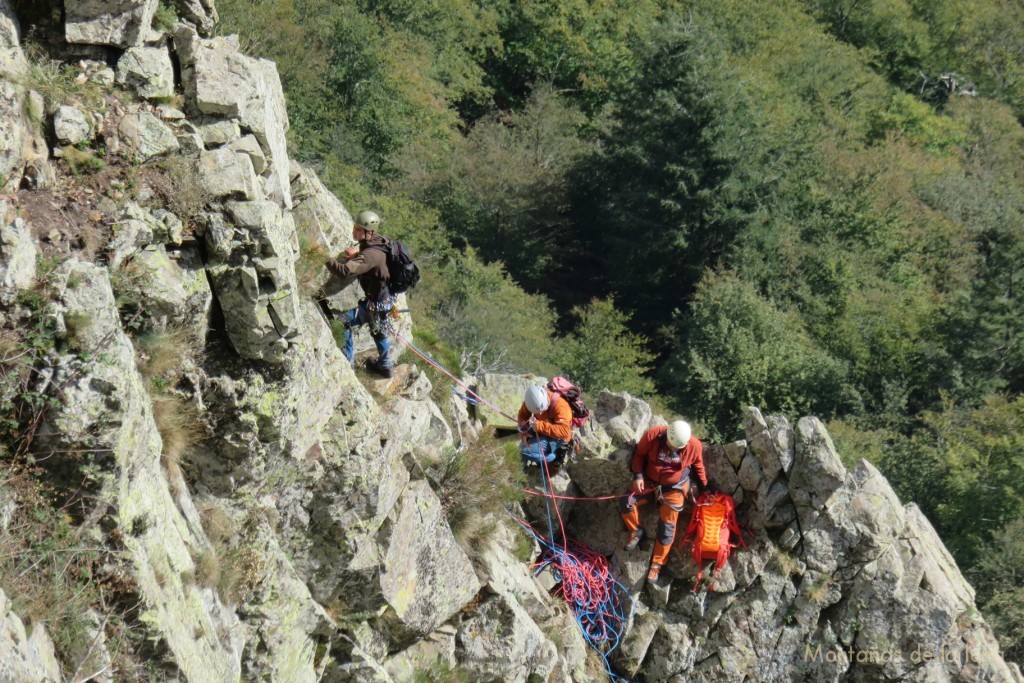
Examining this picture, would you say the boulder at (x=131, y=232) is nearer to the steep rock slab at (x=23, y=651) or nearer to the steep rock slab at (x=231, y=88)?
the steep rock slab at (x=231, y=88)

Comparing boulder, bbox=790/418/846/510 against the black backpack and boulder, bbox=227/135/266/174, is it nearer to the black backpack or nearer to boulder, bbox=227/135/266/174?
the black backpack

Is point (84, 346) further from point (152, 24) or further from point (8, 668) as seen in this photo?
point (152, 24)

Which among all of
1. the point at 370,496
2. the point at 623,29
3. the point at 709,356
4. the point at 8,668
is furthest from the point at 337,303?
the point at 623,29

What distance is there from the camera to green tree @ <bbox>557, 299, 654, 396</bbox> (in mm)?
32062

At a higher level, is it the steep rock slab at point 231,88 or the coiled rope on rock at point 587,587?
the steep rock slab at point 231,88

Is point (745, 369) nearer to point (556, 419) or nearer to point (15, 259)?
point (556, 419)

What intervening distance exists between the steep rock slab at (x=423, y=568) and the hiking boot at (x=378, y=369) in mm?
1390

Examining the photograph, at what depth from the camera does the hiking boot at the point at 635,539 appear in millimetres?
13445

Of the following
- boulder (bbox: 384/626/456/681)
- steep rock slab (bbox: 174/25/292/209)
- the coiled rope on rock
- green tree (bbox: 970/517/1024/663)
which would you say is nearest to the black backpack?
steep rock slab (bbox: 174/25/292/209)

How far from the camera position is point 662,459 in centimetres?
1298

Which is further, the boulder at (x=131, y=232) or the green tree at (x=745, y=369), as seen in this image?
the green tree at (x=745, y=369)

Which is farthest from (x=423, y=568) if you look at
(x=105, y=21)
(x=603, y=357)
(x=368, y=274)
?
(x=603, y=357)

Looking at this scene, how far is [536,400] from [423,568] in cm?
315

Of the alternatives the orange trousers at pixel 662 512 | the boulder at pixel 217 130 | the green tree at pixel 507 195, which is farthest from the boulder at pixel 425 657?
the green tree at pixel 507 195
